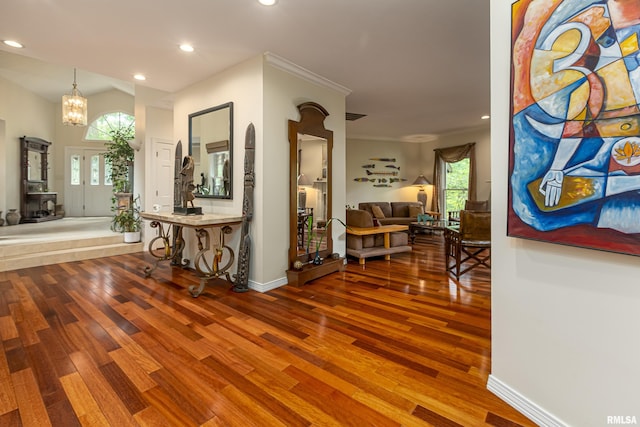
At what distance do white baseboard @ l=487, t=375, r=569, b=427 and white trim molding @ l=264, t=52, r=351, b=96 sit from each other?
Answer: 3470 millimetres

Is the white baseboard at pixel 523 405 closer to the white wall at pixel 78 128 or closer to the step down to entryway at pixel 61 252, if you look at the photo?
the step down to entryway at pixel 61 252

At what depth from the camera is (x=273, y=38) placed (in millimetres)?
2906

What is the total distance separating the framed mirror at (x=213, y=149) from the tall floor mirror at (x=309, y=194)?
0.79m

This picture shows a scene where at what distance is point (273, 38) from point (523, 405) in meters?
3.42

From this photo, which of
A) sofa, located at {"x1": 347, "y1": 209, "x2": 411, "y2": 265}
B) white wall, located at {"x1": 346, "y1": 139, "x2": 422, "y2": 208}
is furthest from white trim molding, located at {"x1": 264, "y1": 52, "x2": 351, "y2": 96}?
white wall, located at {"x1": 346, "y1": 139, "x2": 422, "y2": 208}

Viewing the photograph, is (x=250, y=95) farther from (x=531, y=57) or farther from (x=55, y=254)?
(x=55, y=254)

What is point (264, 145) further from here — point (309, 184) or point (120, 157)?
point (120, 157)

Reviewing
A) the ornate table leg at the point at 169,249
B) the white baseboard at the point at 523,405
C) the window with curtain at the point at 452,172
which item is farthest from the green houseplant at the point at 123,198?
the window with curtain at the point at 452,172

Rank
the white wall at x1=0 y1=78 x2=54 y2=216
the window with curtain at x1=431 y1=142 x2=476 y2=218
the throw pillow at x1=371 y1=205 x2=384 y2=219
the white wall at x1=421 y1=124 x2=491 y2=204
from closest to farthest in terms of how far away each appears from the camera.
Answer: the white wall at x1=0 y1=78 x2=54 y2=216 → the white wall at x1=421 y1=124 x2=491 y2=204 → the window with curtain at x1=431 y1=142 x2=476 y2=218 → the throw pillow at x1=371 y1=205 x2=384 y2=219

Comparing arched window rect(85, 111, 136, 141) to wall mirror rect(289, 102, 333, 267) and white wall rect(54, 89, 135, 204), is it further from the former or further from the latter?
wall mirror rect(289, 102, 333, 267)

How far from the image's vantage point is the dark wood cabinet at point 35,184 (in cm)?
719

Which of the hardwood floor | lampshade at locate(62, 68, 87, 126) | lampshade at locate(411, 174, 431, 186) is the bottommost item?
the hardwood floor

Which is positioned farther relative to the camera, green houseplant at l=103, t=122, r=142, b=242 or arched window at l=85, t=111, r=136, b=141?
arched window at l=85, t=111, r=136, b=141

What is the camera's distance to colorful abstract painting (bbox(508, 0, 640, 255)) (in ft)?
3.45
